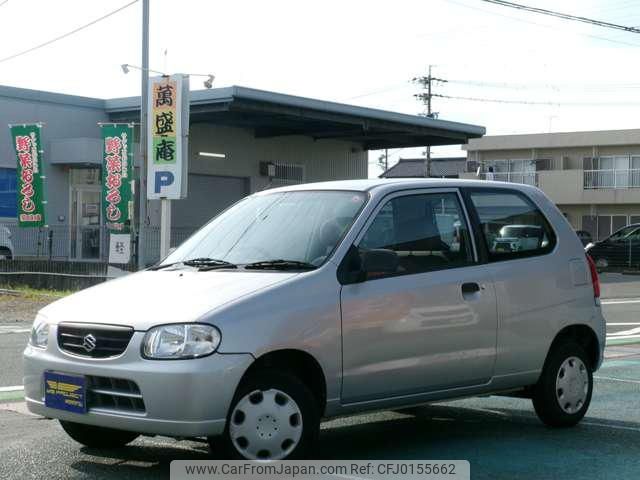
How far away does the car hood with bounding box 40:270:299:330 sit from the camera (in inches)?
214

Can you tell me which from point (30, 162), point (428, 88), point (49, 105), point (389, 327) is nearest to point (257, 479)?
point (389, 327)

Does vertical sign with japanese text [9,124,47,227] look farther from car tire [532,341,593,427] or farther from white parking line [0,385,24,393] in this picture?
car tire [532,341,593,427]

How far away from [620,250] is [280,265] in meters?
31.5

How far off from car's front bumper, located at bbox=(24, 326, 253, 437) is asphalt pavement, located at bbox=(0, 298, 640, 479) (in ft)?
1.90

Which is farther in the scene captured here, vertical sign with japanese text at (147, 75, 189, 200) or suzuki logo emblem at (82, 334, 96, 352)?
vertical sign with japanese text at (147, 75, 189, 200)

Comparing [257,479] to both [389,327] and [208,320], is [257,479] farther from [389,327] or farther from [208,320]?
[389,327]

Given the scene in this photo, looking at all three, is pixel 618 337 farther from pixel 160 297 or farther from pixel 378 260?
pixel 160 297

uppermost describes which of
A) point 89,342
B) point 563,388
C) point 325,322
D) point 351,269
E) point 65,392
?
point 351,269

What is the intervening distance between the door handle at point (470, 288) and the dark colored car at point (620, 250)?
29.6 m

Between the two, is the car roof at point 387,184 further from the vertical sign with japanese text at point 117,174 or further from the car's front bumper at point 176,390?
the vertical sign with japanese text at point 117,174

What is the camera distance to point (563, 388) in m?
7.35

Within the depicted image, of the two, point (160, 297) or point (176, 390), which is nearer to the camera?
point (176, 390)

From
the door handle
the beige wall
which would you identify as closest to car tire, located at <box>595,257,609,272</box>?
the beige wall

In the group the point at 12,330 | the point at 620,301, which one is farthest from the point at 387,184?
the point at 620,301
